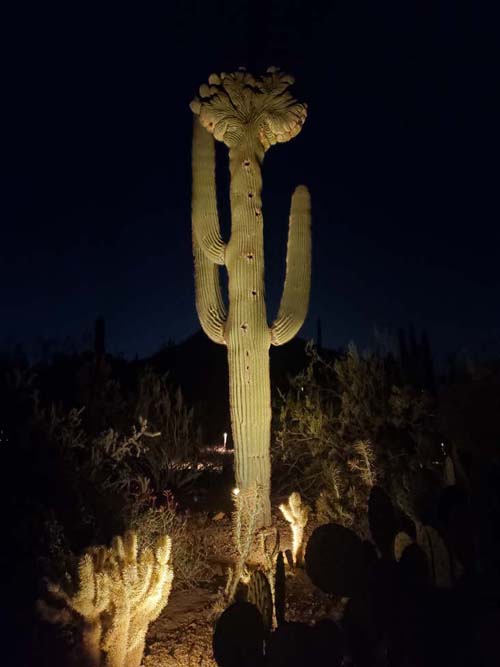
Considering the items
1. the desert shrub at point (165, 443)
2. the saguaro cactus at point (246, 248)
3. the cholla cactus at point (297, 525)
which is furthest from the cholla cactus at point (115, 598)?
the desert shrub at point (165, 443)

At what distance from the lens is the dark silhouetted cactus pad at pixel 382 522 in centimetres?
196

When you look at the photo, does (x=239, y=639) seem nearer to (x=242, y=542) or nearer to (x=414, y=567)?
(x=414, y=567)

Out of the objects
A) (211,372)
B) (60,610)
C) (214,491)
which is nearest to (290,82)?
(60,610)

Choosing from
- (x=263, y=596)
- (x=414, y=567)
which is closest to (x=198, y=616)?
(x=263, y=596)

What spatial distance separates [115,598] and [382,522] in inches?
54.5

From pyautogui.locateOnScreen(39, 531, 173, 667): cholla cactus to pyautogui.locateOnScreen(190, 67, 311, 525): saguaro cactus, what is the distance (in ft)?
7.10

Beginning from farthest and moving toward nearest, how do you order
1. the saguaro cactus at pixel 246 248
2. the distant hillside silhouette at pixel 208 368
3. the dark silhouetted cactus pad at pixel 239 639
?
the distant hillside silhouette at pixel 208 368 < the saguaro cactus at pixel 246 248 < the dark silhouetted cactus pad at pixel 239 639

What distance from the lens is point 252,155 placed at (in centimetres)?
520

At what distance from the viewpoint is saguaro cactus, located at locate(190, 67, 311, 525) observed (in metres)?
4.74

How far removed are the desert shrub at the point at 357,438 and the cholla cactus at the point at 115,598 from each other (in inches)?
102

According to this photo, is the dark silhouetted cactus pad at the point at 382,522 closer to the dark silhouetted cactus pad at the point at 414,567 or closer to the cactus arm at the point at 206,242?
the dark silhouetted cactus pad at the point at 414,567

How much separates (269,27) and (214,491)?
6500 mm

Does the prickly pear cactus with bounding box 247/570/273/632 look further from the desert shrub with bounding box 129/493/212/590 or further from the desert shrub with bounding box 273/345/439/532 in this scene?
the desert shrub with bounding box 273/345/439/532

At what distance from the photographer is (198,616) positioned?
10.6 ft
